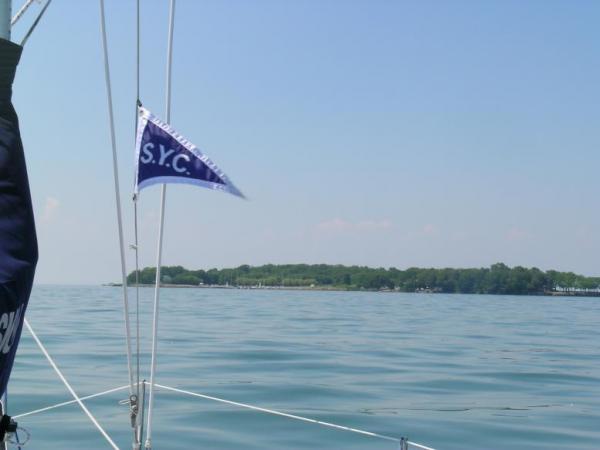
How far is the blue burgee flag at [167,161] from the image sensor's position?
17.8 feet

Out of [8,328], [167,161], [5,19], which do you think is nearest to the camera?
[8,328]

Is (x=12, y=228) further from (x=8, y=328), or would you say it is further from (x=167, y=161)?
(x=167, y=161)

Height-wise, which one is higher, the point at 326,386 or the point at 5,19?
the point at 5,19

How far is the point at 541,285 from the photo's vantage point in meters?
149

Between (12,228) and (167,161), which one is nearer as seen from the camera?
(12,228)

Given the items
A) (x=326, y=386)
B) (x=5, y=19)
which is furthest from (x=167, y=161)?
(x=326, y=386)

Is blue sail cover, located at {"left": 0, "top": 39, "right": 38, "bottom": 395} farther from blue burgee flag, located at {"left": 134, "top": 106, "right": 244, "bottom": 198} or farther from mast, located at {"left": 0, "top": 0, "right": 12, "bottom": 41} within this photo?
blue burgee flag, located at {"left": 134, "top": 106, "right": 244, "bottom": 198}

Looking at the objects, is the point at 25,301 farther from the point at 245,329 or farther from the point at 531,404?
the point at 245,329

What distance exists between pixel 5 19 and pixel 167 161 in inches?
88.8

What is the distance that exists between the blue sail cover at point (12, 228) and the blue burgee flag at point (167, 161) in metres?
2.05

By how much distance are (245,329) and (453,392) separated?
1603cm

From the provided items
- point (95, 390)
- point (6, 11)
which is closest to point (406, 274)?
point (95, 390)

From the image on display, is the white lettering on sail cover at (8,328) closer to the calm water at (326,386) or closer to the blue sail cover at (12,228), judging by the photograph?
the blue sail cover at (12,228)

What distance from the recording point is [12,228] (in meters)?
3.18
